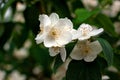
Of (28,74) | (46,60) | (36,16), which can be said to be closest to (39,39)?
(36,16)

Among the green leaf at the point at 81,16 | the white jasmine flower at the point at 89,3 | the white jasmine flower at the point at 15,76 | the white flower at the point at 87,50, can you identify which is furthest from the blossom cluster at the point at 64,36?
the white jasmine flower at the point at 15,76

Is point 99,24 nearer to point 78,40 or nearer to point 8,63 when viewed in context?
point 78,40

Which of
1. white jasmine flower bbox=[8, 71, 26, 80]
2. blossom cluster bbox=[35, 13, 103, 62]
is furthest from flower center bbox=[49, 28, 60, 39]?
white jasmine flower bbox=[8, 71, 26, 80]

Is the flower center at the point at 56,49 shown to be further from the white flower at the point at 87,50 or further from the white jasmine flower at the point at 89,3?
the white jasmine flower at the point at 89,3

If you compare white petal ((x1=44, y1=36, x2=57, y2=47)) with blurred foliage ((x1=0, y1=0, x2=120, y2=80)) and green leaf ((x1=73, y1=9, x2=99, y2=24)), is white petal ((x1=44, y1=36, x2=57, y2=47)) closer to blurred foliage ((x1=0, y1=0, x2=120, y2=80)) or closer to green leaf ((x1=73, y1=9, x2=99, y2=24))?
blurred foliage ((x1=0, y1=0, x2=120, y2=80))

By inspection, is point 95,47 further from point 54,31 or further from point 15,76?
point 15,76

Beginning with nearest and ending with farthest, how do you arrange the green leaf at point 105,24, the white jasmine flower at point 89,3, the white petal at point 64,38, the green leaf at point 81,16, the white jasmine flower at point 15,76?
the white petal at point 64,38, the green leaf at point 81,16, the green leaf at point 105,24, the white jasmine flower at point 89,3, the white jasmine flower at point 15,76
